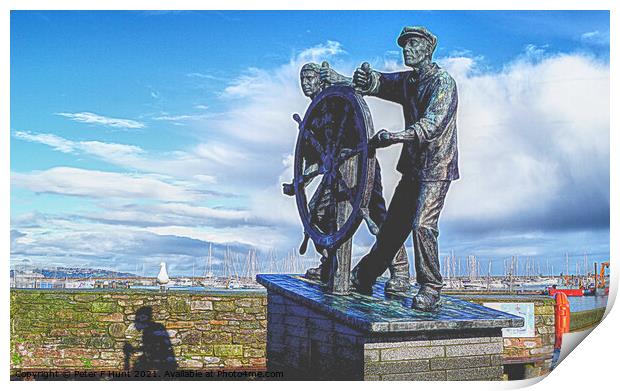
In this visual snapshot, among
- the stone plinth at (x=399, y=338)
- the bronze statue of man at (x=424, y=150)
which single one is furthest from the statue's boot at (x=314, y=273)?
the bronze statue of man at (x=424, y=150)

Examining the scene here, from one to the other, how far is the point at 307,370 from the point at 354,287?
31.4 inches

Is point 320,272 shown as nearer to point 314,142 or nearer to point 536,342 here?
point 314,142

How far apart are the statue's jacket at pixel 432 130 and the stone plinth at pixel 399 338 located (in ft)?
3.13

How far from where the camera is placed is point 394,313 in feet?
17.4

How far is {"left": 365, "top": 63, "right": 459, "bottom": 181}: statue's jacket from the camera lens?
5258 mm

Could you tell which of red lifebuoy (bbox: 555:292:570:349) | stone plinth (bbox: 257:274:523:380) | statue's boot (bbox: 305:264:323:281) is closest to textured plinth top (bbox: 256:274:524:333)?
stone plinth (bbox: 257:274:523:380)

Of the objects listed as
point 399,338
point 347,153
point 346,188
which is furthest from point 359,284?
point 399,338

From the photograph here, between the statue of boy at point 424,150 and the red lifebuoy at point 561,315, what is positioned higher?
the statue of boy at point 424,150

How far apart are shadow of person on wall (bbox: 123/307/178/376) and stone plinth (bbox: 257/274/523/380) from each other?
5356 millimetres

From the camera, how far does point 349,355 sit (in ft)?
18.0

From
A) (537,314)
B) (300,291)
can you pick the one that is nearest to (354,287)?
(300,291)

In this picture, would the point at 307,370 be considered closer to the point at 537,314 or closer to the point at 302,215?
the point at 302,215

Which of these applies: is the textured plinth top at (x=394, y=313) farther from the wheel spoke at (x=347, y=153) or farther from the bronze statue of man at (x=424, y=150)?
the wheel spoke at (x=347, y=153)

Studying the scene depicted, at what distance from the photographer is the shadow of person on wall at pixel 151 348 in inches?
444
